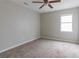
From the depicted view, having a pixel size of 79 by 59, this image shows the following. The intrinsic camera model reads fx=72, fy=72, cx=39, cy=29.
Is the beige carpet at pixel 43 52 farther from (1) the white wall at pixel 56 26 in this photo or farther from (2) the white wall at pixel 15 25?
(1) the white wall at pixel 56 26

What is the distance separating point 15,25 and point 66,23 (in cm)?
370

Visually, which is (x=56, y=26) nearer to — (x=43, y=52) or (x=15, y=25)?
(x=43, y=52)

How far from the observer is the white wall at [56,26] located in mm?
4973

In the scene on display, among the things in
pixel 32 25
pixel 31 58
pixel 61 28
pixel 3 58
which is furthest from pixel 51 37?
pixel 3 58

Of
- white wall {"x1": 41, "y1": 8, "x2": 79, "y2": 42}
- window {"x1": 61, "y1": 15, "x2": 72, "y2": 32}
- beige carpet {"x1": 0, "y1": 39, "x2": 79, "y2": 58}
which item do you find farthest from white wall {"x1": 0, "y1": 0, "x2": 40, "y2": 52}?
window {"x1": 61, "y1": 15, "x2": 72, "y2": 32}

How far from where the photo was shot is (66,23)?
216 inches

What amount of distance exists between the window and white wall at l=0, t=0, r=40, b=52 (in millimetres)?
2252

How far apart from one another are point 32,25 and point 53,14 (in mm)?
1973

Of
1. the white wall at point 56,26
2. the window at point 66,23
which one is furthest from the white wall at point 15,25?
the window at point 66,23

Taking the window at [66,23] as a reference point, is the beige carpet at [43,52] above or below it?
below

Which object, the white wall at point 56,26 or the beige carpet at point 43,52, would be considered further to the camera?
the white wall at point 56,26

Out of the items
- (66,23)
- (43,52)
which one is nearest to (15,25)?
(43,52)

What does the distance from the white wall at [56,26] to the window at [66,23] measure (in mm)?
300

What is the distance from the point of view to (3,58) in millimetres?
2771
